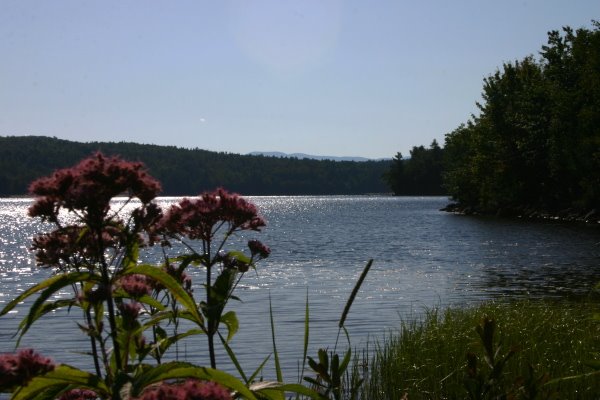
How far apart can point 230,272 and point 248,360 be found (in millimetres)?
16299

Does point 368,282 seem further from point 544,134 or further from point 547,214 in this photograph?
point 547,214

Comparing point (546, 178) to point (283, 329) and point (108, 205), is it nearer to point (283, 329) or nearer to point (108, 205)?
point (283, 329)

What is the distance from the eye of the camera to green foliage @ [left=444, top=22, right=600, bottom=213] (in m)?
70.1

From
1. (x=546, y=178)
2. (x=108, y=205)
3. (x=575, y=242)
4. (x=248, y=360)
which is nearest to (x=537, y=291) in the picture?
(x=248, y=360)

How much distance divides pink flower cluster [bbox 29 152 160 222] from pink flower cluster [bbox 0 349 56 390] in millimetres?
886

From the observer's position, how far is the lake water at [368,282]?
2380cm

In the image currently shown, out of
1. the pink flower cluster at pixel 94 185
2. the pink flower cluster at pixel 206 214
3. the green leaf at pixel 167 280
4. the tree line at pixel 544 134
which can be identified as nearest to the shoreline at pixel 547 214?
the tree line at pixel 544 134

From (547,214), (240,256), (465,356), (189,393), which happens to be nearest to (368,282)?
(465,356)

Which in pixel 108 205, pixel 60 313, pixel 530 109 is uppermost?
pixel 530 109

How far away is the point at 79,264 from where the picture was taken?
4.45 m

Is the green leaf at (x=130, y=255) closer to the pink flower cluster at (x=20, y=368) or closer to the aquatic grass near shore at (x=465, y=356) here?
the pink flower cluster at (x=20, y=368)

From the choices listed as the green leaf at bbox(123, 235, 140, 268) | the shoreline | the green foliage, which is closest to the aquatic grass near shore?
the green leaf at bbox(123, 235, 140, 268)

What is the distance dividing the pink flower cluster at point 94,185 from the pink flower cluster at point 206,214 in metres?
1.15

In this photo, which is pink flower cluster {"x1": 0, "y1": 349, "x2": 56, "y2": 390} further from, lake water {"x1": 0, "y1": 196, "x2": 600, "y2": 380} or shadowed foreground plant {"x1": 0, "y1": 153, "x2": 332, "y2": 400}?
lake water {"x1": 0, "y1": 196, "x2": 600, "y2": 380}
